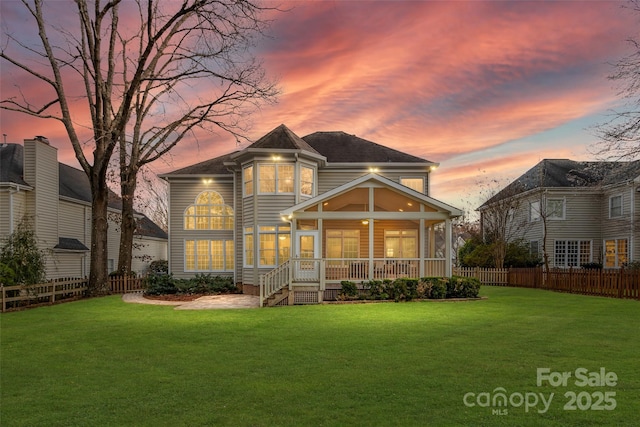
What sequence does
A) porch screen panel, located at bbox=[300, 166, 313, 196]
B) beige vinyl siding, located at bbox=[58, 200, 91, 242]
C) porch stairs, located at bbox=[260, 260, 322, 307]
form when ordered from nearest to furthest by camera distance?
porch stairs, located at bbox=[260, 260, 322, 307] → porch screen panel, located at bbox=[300, 166, 313, 196] → beige vinyl siding, located at bbox=[58, 200, 91, 242]

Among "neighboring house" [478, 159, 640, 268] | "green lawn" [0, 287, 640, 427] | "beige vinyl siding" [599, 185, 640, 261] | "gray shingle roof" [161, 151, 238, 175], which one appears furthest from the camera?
"neighboring house" [478, 159, 640, 268]

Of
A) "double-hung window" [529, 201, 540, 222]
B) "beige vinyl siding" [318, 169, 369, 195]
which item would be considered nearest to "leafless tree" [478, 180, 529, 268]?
"double-hung window" [529, 201, 540, 222]

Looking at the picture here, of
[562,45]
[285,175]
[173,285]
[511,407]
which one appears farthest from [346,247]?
[511,407]

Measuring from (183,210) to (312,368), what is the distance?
18.5 metres

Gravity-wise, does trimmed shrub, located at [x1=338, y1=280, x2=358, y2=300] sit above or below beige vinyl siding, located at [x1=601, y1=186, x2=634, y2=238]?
below

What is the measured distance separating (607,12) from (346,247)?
14226 mm

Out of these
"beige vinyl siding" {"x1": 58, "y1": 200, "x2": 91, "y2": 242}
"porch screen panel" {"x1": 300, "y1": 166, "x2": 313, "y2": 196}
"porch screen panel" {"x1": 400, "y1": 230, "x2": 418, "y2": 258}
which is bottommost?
"porch screen panel" {"x1": 400, "y1": 230, "x2": 418, "y2": 258}

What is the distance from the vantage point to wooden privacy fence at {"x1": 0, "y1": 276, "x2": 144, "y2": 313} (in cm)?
1575

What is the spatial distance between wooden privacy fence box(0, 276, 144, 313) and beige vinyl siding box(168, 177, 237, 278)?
3275 millimetres

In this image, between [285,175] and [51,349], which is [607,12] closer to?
[285,175]

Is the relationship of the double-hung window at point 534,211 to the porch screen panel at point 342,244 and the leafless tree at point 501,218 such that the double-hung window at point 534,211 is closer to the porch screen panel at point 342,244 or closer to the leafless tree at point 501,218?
the leafless tree at point 501,218

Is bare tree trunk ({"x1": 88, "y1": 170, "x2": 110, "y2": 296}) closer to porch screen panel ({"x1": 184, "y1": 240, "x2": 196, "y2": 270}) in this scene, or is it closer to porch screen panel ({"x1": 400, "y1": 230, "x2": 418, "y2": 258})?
porch screen panel ({"x1": 184, "y1": 240, "x2": 196, "y2": 270})

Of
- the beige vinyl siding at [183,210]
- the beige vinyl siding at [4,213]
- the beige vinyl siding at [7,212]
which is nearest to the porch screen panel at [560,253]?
the beige vinyl siding at [183,210]

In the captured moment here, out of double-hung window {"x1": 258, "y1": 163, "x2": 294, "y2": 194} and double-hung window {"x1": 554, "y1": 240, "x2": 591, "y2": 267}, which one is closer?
double-hung window {"x1": 258, "y1": 163, "x2": 294, "y2": 194}
